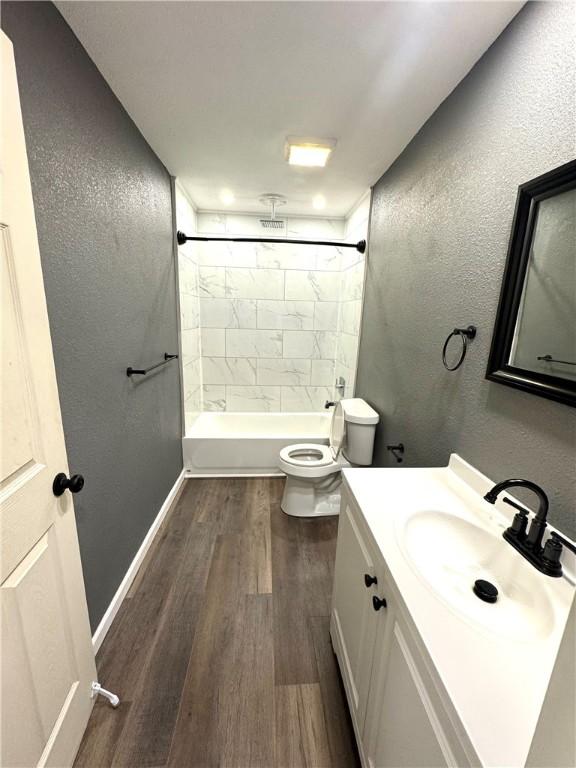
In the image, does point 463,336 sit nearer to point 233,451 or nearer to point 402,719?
point 402,719

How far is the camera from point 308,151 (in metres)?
1.83

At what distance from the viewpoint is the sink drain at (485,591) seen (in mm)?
832

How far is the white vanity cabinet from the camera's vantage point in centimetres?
61

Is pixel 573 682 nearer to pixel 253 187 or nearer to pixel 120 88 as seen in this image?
pixel 120 88

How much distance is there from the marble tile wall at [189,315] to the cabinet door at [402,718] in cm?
236

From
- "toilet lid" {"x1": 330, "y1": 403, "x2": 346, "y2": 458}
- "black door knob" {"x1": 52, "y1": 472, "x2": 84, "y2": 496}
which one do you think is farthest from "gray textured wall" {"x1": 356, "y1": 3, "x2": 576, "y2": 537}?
"black door knob" {"x1": 52, "y1": 472, "x2": 84, "y2": 496}

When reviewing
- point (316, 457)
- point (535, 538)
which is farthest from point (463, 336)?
point (316, 457)

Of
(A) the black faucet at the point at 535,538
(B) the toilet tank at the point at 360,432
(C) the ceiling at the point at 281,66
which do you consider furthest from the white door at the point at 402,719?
(C) the ceiling at the point at 281,66

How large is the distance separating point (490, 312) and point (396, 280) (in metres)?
0.89

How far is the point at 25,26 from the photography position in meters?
0.92

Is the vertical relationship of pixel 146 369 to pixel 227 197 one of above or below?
below

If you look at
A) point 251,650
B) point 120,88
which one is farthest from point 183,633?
→ point 120,88

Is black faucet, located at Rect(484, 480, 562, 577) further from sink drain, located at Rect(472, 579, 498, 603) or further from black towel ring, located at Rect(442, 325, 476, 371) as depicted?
black towel ring, located at Rect(442, 325, 476, 371)

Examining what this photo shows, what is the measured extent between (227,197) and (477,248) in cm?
225
